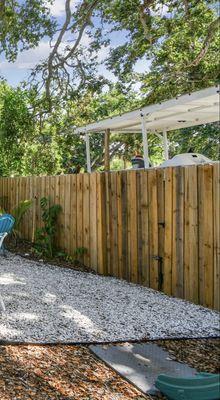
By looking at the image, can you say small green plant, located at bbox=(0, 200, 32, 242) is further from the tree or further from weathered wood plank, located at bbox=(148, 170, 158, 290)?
weathered wood plank, located at bbox=(148, 170, 158, 290)

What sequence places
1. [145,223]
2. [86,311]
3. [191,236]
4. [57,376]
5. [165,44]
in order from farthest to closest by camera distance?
[165,44] → [145,223] → [86,311] → [191,236] → [57,376]

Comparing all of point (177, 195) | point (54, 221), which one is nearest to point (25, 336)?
point (177, 195)

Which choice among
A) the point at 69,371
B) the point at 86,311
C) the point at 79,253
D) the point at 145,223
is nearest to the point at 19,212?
the point at 79,253

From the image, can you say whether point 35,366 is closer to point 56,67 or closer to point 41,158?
point 56,67

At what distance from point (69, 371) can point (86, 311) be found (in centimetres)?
127

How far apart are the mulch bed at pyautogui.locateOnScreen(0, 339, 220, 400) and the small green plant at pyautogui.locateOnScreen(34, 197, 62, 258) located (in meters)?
3.09

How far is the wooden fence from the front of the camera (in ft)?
6.27

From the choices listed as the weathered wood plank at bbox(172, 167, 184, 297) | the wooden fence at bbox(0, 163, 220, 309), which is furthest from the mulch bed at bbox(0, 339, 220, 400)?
the weathered wood plank at bbox(172, 167, 184, 297)

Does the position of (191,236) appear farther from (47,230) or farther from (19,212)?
(19,212)

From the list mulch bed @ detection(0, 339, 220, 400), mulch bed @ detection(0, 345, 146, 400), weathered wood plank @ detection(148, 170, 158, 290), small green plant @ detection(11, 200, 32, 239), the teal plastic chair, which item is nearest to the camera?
the teal plastic chair

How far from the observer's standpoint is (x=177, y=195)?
107 inches

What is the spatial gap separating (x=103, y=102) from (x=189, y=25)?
11.2 feet

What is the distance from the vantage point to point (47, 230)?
534 cm

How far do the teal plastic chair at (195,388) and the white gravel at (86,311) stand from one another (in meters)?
0.20
